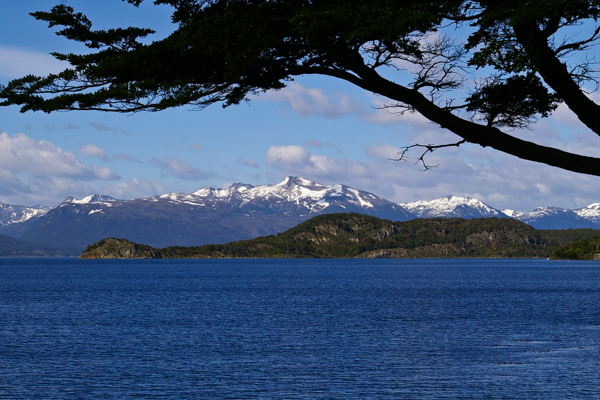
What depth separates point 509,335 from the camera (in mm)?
48250

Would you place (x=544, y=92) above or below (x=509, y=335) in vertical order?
above

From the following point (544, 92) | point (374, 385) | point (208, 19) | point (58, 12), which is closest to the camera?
point (208, 19)

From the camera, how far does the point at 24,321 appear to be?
59344mm

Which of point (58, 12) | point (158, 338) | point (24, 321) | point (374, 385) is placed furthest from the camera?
point (24, 321)

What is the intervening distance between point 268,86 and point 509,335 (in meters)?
35.0

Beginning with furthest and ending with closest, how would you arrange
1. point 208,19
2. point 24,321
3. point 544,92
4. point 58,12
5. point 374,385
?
point 24,321, point 374,385, point 544,92, point 58,12, point 208,19

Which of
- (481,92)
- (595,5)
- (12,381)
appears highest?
(595,5)

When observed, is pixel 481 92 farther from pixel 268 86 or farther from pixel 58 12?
pixel 58 12

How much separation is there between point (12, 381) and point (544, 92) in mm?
27013

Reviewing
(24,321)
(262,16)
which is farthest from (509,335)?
(24,321)

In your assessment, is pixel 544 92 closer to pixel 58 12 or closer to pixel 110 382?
pixel 58 12

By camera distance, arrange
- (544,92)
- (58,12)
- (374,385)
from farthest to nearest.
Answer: (374,385) → (544,92) → (58,12)

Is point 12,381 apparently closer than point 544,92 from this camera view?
No

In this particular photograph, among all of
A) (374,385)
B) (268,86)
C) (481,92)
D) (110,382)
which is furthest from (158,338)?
(481,92)
